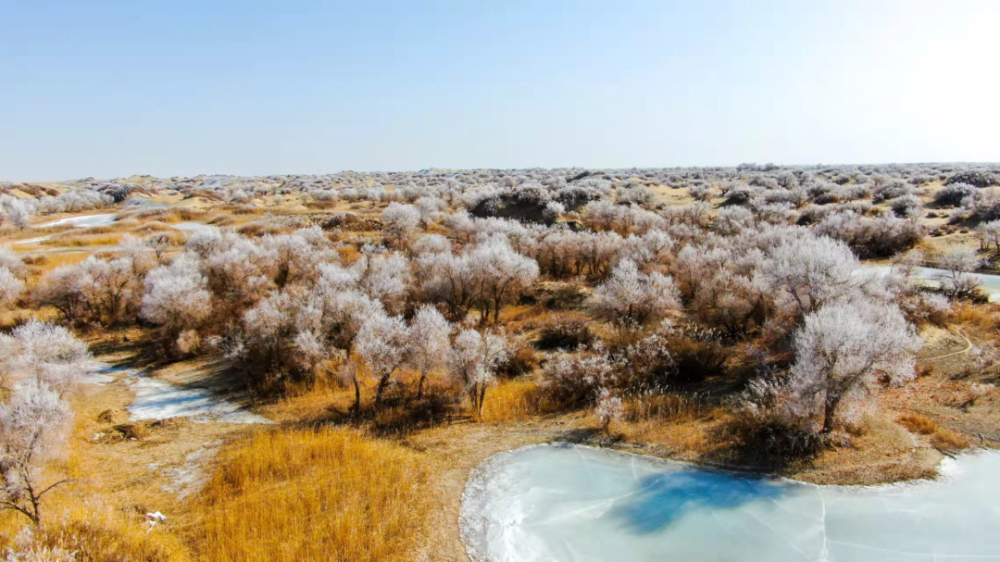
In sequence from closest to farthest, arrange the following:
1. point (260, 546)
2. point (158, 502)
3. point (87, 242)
Answer: point (260, 546), point (158, 502), point (87, 242)

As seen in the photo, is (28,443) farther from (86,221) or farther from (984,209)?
(984,209)

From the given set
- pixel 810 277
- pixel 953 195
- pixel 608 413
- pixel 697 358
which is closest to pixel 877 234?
pixel 810 277

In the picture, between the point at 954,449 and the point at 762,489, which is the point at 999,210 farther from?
the point at 762,489

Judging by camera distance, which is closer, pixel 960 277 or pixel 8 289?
pixel 960 277

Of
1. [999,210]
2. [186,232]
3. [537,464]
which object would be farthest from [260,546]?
[999,210]

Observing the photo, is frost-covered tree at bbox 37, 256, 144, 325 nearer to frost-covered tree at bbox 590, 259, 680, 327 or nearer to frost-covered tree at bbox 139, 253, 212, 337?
frost-covered tree at bbox 139, 253, 212, 337

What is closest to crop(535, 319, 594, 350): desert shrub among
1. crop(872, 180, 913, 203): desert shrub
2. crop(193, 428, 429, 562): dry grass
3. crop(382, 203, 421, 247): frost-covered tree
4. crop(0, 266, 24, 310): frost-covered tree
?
crop(193, 428, 429, 562): dry grass
